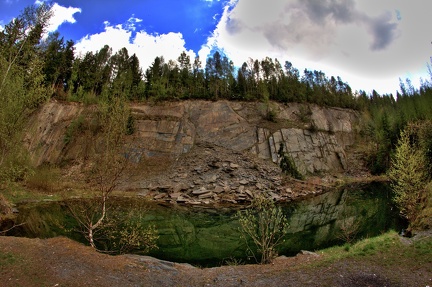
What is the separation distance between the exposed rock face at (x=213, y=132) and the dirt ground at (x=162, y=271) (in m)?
35.0

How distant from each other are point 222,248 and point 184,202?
58.7ft

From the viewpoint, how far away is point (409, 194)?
19578 millimetres

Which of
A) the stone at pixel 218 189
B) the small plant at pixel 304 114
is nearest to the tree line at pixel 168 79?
the small plant at pixel 304 114

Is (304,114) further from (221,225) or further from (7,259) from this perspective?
(7,259)

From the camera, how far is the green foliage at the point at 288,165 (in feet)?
159

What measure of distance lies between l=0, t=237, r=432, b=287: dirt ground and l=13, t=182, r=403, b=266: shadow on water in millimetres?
2851

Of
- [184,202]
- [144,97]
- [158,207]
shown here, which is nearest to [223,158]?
[184,202]

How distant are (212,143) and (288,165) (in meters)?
15.5

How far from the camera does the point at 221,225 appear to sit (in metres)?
25.2

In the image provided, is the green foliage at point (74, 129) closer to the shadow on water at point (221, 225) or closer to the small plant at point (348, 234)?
the shadow on water at point (221, 225)

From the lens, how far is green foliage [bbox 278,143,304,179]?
4834cm

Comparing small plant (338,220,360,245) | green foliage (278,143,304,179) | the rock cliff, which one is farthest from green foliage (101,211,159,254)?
green foliage (278,143,304,179)

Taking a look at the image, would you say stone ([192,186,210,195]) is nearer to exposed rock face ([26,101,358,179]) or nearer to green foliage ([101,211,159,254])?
exposed rock face ([26,101,358,179])

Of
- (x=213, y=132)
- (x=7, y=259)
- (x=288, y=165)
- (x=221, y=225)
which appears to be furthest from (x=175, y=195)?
(x=7, y=259)
